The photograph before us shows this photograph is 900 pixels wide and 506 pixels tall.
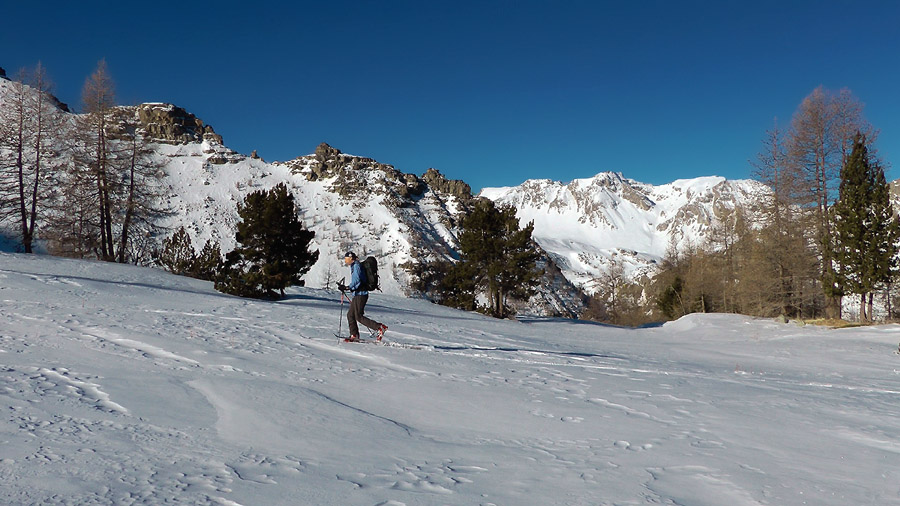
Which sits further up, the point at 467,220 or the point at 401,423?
the point at 467,220

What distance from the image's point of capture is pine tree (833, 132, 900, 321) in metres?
23.7

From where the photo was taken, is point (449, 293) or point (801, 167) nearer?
point (801, 167)

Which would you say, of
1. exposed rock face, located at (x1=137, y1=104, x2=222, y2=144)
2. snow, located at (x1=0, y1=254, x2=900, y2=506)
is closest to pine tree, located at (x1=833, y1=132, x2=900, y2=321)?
snow, located at (x1=0, y1=254, x2=900, y2=506)

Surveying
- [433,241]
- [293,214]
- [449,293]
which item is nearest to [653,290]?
[449,293]

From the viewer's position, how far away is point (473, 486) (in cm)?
370

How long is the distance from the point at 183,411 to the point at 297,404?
1124 mm

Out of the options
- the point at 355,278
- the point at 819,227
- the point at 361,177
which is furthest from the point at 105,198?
the point at 361,177

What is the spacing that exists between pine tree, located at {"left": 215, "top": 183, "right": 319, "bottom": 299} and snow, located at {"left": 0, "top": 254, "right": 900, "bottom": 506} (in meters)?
9.10

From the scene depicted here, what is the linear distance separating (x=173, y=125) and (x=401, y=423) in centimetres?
20130

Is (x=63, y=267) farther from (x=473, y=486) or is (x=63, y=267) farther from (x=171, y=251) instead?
(x=473, y=486)

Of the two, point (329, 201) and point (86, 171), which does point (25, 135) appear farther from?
point (329, 201)

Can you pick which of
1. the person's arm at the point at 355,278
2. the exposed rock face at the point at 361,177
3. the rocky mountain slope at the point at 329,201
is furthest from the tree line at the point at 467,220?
the exposed rock face at the point at 361,177

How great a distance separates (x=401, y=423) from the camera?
5.53m

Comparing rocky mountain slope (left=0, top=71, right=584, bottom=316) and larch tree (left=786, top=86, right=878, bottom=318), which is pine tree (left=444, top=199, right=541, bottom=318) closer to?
larch tree (left=786, top=86, right=878, bottom=318)
